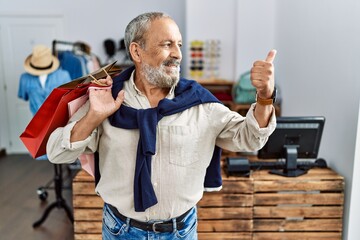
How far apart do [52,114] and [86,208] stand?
1.33 meters

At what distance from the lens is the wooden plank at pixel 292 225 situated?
2463 mm

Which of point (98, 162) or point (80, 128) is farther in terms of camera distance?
point (98, 162)

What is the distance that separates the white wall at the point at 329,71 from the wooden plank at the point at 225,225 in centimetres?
65

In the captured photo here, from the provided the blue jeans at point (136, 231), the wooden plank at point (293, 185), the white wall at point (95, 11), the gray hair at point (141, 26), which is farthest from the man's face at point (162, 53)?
the white wall at point (95, 11)

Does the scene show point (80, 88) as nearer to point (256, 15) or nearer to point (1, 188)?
point (256, 15)

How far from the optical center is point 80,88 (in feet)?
4.45

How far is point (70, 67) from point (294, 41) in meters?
2.43

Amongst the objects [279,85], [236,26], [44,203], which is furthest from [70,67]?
[279,85]

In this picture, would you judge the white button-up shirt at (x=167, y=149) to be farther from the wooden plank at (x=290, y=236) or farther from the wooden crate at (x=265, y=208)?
the wooden plank at (x=290, y=236)

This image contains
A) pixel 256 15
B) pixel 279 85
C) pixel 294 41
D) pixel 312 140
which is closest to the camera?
pixel 312 140

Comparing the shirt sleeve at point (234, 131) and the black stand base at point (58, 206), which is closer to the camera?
the shirt sleeve at point (234, 131)

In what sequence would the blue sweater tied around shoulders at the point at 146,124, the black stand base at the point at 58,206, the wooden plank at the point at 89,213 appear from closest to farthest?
1. the blue sweater tied around shoulders at the point at 146,124
2. the wooden plank at the point at 89,213
3. the black stand base at the point at 58,206

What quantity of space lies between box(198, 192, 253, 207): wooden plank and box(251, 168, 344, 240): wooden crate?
6 cm

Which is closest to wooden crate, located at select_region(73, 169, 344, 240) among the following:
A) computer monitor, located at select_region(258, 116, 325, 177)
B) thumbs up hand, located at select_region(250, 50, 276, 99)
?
computer monitor, located at select_region(258, 116, 325, 177)
